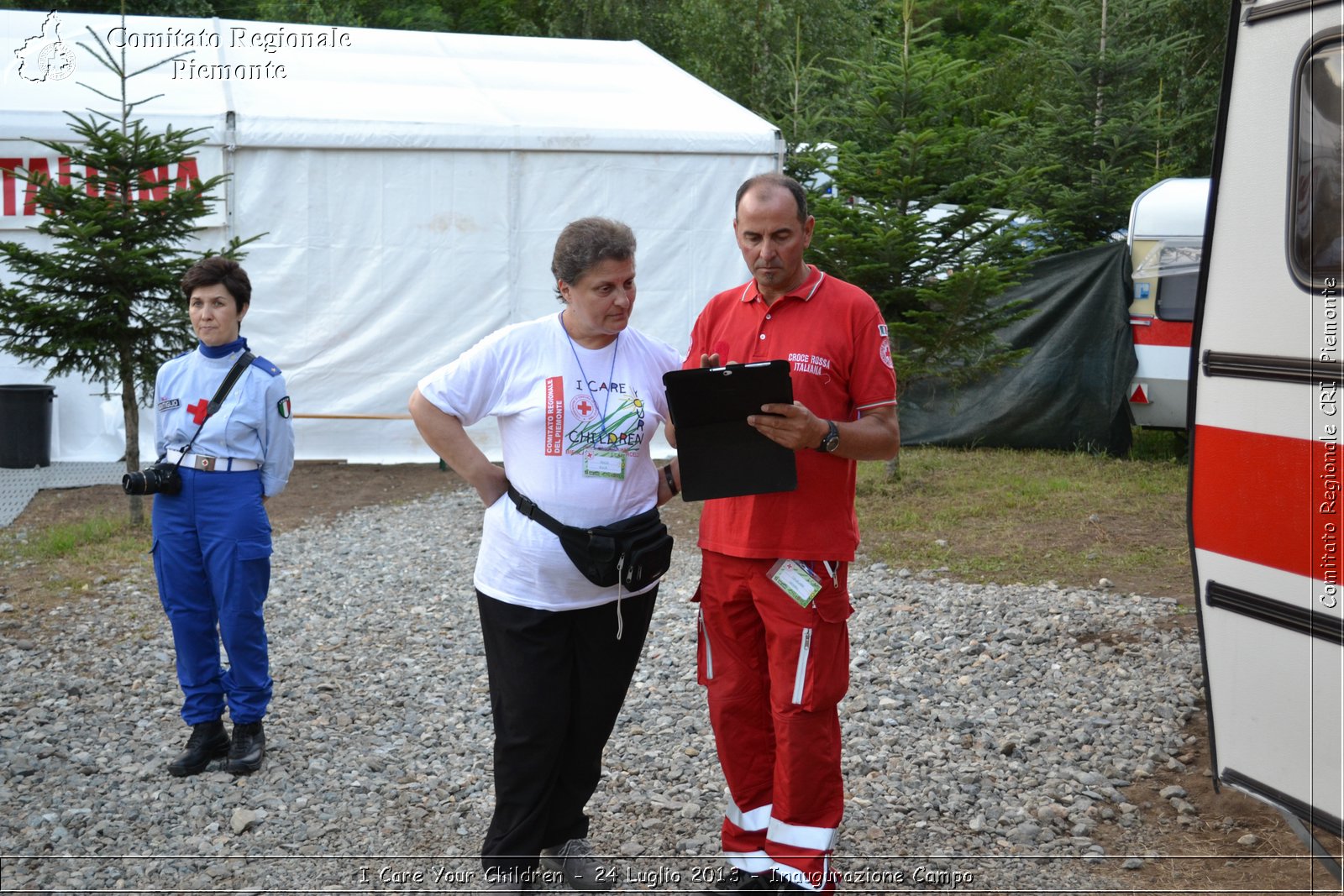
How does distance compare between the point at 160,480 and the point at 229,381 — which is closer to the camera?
the point at 160,480

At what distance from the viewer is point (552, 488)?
11.3 feet

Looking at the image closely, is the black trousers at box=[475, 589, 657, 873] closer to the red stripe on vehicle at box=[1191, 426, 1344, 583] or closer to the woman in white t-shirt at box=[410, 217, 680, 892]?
the woman in white t-shirt at box=[410, 217, 680, 892]

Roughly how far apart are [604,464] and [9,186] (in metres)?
9.32

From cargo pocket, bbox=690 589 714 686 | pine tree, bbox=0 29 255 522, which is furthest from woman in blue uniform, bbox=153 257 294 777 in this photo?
pine tree, bbox=0 29 255 522

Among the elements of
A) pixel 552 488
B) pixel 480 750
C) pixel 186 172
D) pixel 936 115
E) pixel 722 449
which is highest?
pixel 936 115

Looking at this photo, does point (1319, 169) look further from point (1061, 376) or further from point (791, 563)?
point (1061, 376)

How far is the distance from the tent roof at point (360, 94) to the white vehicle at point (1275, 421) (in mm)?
8799

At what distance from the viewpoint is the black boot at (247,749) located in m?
4.56

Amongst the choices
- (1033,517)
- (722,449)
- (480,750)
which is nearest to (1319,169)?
(722,449)

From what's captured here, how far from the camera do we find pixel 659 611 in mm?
6996

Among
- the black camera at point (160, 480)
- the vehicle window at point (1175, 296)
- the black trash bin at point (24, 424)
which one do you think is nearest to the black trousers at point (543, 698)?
the black camera at point (160, 480)

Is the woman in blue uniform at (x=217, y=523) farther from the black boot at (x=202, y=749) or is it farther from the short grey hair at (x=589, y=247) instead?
the short grey hair at (x=589, y=247)

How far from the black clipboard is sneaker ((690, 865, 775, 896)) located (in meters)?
1.15

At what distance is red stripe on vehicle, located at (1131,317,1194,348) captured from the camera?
11.5 metres
